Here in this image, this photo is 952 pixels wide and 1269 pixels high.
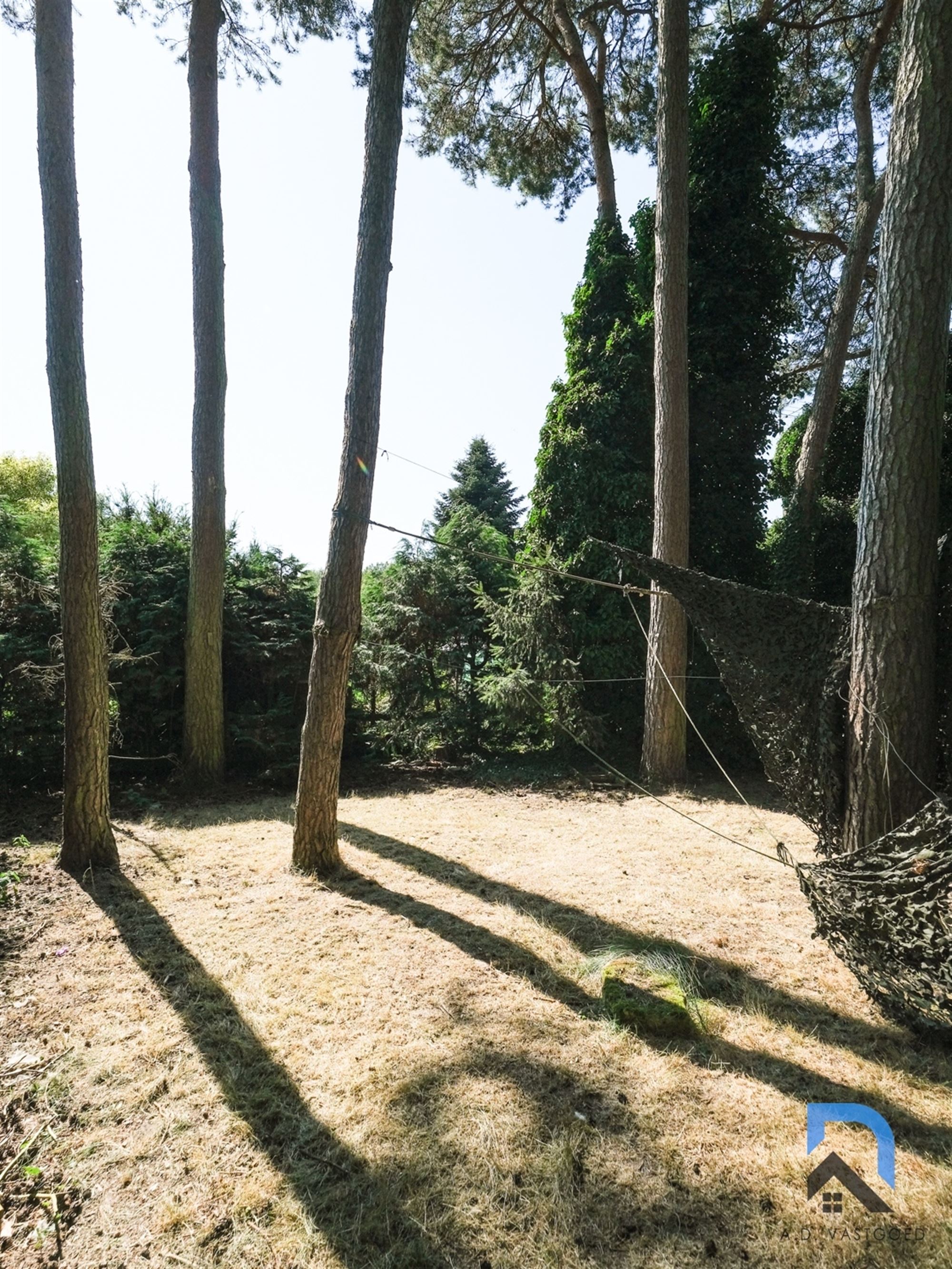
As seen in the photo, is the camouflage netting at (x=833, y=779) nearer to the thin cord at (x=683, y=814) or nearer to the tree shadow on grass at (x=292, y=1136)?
the thin cord at (x=683, y=814)

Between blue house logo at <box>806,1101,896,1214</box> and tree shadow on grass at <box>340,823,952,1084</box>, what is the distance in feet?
1.26

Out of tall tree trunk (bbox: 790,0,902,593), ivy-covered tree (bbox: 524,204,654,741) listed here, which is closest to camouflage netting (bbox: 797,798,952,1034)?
ivy-covered tree (bbox: 524,204,654,741)

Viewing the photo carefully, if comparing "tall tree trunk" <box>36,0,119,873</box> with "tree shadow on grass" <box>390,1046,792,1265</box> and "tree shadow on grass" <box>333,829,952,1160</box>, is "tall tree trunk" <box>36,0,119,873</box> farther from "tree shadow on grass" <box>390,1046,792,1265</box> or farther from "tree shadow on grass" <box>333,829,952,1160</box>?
"tree shadow on grass" <box>390,1046,792,1265</box>

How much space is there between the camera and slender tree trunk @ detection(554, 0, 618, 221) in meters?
7.78

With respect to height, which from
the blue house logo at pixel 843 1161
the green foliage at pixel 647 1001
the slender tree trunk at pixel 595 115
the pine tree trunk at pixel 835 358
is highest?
the slender tree trunk at pixel 595 115

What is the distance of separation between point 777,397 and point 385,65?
601cm

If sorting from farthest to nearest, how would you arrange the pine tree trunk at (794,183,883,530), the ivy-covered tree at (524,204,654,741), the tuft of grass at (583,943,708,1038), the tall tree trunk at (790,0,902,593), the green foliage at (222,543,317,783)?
the pine tree trunk at (794,183,883,530) < the tall tree trunk at (790,0,902,593) < the ivy-covered tree at (524,204,654,741) < the green foliage at (222,543,317,783) < the tuft of grass at (583,943,708,1038)

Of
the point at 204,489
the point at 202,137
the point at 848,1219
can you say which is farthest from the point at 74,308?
the point at 848,1219

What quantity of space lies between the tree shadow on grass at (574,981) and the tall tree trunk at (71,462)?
181 cm

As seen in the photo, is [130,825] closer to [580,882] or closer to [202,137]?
[580,882]

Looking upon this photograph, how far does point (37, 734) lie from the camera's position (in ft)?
18.2

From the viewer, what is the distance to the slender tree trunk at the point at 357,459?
394 cm

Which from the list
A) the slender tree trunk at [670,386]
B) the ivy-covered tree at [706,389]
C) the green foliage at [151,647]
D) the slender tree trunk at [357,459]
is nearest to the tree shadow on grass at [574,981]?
the slender tree trunk at [357,459]

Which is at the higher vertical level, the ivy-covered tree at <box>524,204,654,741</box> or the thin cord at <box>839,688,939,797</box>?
the ivy-covered tree at <box>524,204,654,741</box>
